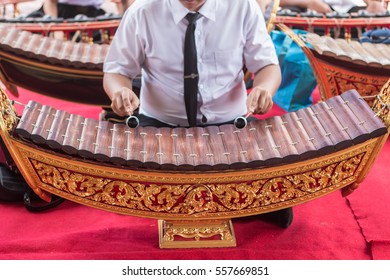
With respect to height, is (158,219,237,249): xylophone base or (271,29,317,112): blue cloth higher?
(158,219,237,249): xylophone base

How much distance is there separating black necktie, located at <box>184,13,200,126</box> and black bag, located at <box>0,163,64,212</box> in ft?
1.99

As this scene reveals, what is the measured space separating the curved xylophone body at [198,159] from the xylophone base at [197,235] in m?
0.08

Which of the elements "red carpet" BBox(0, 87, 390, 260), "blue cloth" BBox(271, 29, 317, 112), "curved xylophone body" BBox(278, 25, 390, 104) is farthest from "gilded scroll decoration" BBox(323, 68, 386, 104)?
"red carpet" BBox(0, 87, 390, 260)

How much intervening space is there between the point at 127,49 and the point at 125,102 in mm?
254

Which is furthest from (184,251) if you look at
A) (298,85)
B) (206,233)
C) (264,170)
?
(298,85)

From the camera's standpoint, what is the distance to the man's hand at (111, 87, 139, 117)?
1.41 metres

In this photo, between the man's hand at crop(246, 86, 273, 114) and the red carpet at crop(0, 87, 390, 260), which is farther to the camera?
the red carpet at crop(0, 87, 390, 260)

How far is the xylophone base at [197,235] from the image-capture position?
61.1 inches

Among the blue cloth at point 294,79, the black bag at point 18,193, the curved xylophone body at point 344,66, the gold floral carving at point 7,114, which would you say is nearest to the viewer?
the gold floral carving at point 7,114

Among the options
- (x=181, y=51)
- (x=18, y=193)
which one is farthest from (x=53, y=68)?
(x=181, y=51)

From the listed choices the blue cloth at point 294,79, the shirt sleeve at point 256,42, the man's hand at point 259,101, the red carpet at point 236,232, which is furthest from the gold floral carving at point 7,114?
the blue cloth at point 294,79

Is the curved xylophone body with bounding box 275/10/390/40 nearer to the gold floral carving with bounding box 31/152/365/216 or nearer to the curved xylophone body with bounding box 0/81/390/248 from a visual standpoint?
the curved xylophone body with bounding box 0/81/390/248

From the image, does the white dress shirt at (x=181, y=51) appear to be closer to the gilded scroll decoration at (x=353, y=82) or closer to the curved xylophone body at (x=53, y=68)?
the curved xylophone body at (x=53, y=68)

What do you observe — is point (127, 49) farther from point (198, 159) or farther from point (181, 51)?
point (198, 159)
